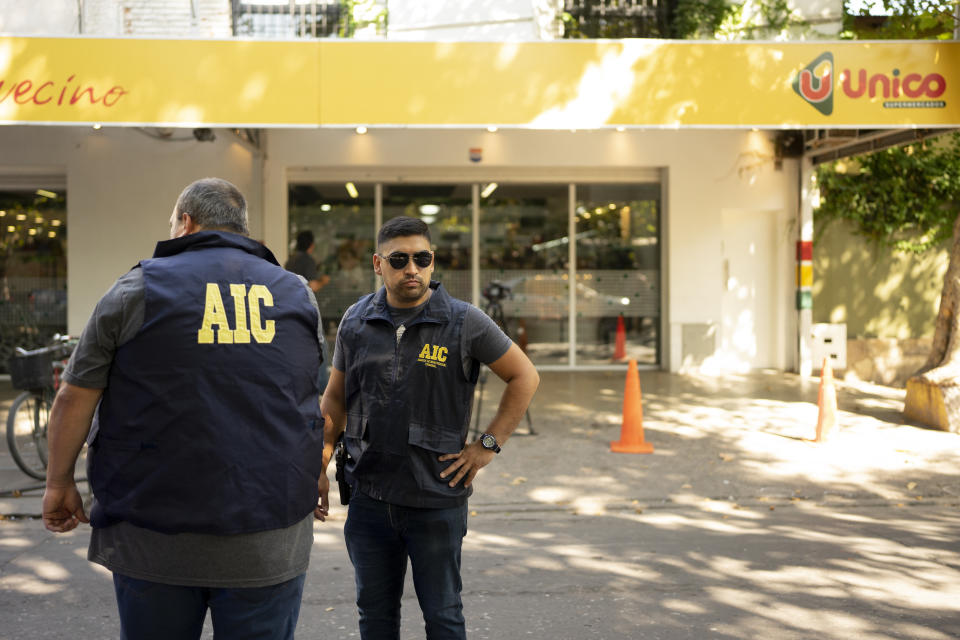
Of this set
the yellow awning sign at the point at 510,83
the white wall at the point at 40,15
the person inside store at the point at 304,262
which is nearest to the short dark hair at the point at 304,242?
the person inside store at the point at 304,262

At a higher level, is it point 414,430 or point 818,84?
point 818,84

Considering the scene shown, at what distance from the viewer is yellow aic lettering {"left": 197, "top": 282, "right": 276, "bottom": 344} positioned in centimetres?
255

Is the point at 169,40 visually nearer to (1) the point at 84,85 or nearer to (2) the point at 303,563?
(1) the point at 84,85

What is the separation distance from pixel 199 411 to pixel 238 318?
0.27m

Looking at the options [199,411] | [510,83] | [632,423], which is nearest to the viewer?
[199,411]

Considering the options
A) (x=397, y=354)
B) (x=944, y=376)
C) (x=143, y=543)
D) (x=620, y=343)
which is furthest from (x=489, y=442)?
(x=620, y=343)

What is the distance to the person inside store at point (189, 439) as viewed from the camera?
2.52 metres

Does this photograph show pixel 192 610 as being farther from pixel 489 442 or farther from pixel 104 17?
pixel 104 17

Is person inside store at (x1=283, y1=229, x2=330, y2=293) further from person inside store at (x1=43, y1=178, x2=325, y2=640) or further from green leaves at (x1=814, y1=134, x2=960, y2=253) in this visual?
green leaves at (x1=814, y1=134, x2=960, y2=253)

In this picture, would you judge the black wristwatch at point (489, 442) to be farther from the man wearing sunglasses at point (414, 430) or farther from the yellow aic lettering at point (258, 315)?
the yellow aic lettering at point (258, 315)

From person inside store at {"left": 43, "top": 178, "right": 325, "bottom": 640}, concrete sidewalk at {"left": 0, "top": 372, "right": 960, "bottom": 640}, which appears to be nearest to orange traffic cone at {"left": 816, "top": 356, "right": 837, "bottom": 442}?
concrete sidewalk at {"left": 0, "top": 372, "right": 960, "bottom": 640}

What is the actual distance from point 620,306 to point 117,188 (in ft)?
24.8

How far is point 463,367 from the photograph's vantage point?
3346mm

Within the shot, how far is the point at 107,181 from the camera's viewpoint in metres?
13.4
